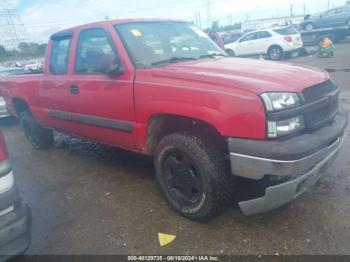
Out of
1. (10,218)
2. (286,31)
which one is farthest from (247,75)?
Result: (286,31)

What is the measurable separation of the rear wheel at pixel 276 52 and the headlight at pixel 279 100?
1666 centimetres

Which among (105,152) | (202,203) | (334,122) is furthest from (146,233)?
(105,152)

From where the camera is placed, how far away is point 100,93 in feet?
12.8

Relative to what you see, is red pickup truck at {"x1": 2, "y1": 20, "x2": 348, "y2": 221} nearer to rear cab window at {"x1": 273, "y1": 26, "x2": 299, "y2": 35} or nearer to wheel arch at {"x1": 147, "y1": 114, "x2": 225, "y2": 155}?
wheel arch at {"x1": 147, "y1": 114, "x2": 225, "y2": 155}

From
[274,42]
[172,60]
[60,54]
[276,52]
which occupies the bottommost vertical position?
[276,52]

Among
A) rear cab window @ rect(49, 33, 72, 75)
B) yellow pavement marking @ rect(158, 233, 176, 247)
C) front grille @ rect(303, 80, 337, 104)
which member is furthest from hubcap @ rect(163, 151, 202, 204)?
rear cab window @ rect(49, 33, 72, 75)

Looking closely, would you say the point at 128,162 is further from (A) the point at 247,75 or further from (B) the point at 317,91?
(B) the point at 317,91

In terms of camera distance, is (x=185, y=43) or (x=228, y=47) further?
(x=228, y=47)

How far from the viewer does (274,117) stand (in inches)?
103

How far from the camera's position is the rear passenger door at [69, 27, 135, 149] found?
11.9ft

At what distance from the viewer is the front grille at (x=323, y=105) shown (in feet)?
9.25

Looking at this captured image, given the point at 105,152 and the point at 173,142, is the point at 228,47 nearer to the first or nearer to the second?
the point at 105,152

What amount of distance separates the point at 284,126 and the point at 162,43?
1.91 metres

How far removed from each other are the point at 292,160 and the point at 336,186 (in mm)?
1504
